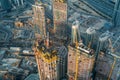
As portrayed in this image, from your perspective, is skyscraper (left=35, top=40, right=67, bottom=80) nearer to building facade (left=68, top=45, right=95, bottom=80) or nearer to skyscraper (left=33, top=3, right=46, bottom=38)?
building facade (left=68, top=45, right=95, bottom=80)

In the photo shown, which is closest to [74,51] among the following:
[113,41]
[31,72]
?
[113,41]

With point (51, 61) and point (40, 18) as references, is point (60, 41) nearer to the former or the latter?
point (40, 18)

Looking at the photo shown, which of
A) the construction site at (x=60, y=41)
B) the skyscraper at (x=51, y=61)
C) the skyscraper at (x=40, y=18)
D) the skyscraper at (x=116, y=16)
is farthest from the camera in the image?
the skyscraper at (x=116, y=16)

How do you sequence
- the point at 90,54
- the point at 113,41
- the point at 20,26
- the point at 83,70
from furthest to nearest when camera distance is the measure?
the point at 20,26
the point at 113,41
the point at 83,70
the point at 90,54

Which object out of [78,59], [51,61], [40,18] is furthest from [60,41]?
[51,61]

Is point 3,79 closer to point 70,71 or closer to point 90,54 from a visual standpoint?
point 70,71

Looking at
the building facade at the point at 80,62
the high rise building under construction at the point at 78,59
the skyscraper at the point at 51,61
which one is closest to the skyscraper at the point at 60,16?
the high rise building under construction at the point at 78,59

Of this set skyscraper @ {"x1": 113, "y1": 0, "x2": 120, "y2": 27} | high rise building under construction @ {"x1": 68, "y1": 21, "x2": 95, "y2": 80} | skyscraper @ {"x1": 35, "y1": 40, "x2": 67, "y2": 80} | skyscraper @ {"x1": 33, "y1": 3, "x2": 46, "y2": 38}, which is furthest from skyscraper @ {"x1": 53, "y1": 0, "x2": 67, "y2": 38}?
skyscraper @ {"x1": 113, "y1": 0, "x2": 120, "y2": 27}

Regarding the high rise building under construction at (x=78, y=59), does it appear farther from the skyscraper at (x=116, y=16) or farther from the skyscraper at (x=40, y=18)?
the skyscraper at (x=116, y=16)
